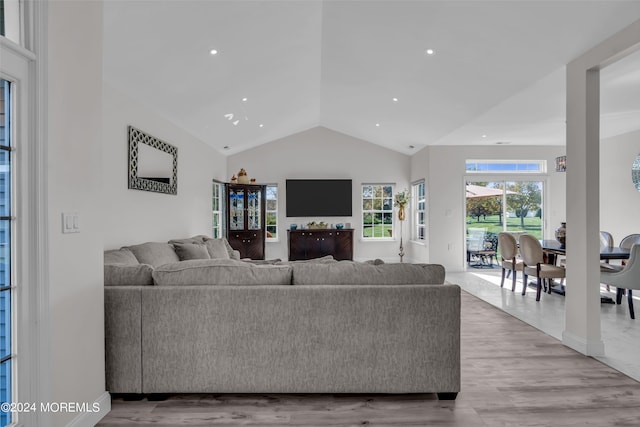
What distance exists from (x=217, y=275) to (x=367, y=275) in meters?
0.98

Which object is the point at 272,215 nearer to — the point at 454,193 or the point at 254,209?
the point at 254,209

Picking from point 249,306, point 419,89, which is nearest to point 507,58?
point 419,89

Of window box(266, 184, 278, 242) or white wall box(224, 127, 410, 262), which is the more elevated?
white wall box(224, 127, 410, 262)

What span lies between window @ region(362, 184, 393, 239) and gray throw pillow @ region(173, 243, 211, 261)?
508cm

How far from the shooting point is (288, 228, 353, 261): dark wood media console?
28.7 feet

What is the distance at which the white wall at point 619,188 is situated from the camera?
619 cm

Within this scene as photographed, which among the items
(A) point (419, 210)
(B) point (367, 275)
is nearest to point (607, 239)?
(A) point (419, 210)

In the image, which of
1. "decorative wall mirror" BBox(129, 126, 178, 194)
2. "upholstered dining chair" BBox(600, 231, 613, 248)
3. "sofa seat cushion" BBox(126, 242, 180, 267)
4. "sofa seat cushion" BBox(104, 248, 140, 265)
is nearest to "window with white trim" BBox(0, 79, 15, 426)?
"sofa seat cushion" BBox(104, 248, 140, 265)

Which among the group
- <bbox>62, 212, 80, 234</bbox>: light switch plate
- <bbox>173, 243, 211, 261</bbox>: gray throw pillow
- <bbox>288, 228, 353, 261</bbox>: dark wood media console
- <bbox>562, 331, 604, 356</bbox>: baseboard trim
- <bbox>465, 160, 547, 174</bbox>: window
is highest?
<bbox>465, 160, 547, 174</bbox>: window

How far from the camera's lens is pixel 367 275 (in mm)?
2527

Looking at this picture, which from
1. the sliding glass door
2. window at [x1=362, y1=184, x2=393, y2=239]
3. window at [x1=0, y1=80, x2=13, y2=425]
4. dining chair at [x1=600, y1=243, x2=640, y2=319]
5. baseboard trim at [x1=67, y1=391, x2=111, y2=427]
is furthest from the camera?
window at [x1=362, y1=184, x2=393, y2=239]

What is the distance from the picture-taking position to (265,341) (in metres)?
2.40

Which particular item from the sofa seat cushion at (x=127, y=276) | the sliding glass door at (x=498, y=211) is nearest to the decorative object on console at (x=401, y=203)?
the sliding glass door at (x=498, y=211)

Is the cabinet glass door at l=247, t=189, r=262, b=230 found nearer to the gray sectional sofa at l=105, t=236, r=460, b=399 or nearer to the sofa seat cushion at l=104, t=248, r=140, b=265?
the sofa seat cushion at l=104, t=248, r=140, b=265
